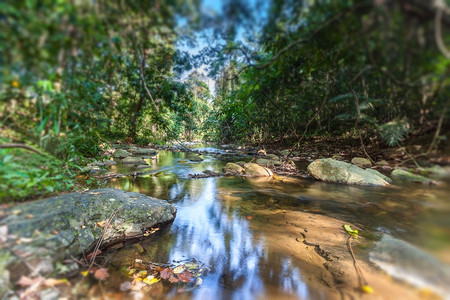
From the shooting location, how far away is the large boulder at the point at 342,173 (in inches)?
272

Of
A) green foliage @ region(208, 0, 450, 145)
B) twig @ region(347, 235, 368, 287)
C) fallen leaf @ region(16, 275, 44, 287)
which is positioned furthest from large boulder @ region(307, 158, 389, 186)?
fallen leaf @ region(16, 275, 44, 287)

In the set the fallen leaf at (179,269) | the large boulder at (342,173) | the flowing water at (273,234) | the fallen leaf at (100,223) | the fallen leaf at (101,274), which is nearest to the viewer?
the flowing water at (273,234)

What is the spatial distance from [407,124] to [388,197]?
5071 mm

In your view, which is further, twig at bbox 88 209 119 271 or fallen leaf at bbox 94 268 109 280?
twig at bbox 88 209 119 271

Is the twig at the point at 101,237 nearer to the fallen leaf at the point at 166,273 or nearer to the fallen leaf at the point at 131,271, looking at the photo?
the fallen leaf at the point at 131,271

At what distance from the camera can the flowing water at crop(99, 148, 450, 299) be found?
1.47m

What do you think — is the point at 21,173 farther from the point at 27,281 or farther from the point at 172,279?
the point at 172,279

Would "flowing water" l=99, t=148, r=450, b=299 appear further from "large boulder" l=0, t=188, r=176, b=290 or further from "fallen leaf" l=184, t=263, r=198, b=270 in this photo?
"large boulder" l=0, t=188, r=176, b=290

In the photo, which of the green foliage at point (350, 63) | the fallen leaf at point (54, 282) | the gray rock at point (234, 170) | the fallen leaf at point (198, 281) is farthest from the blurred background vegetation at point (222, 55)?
the gray rock at point (234, 170)

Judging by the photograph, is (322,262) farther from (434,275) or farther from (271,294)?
(434,275)

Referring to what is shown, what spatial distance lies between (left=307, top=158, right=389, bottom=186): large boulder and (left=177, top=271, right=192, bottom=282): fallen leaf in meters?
6.44

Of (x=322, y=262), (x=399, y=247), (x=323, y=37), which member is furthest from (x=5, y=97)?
(x=399, y=247)

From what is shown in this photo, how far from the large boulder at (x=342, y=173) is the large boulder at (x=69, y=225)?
6089mm

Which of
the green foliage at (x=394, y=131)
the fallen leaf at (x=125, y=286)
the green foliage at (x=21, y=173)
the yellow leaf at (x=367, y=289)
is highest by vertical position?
the green foliage at (x=394, y=131)
